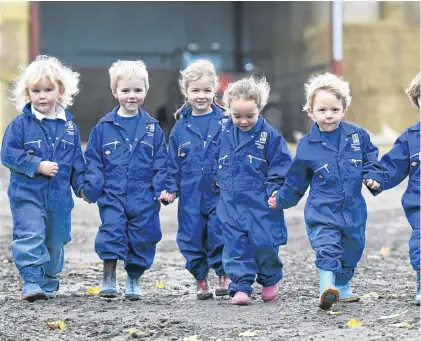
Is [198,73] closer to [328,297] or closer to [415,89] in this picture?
[415,89]

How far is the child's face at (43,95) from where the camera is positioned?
6.49m

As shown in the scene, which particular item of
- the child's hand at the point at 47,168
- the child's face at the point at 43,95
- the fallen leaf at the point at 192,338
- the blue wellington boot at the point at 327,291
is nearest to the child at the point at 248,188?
the blue wellington boot at the point at 327,291

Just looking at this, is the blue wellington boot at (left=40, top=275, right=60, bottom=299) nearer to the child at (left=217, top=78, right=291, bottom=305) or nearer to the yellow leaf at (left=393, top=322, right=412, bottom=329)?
the child at (left=217, top=78, right=291, bottom=305)

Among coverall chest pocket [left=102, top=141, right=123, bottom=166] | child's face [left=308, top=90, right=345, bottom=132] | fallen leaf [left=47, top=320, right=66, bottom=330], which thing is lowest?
fallen leaf [left=47, top=320, right=66, bottom=330]

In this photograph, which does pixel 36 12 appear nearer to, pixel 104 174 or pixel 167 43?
pixel 167 43

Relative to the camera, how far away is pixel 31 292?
6.37 meters

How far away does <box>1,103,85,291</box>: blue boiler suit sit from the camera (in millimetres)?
6379

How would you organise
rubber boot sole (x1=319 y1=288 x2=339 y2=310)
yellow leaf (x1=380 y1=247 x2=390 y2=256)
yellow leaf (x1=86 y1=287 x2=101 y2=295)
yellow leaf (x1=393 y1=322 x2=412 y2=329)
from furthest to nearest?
yellow leaf (x1=380 y1=247 x2=390 y2=256), yellow leaf (x1=86 y1=287 x2=101 y2=295), rubber boot sole (x1=319 y1=288 x2=339 y2=310), yellow leaf (x1=393 y1=322 x2=412 y2=329)

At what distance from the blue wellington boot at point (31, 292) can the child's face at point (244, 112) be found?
1.76 m

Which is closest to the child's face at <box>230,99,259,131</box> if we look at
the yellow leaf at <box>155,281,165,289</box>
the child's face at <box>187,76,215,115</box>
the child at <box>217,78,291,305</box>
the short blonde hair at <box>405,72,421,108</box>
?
the child at <box>217,78,291,305</box>

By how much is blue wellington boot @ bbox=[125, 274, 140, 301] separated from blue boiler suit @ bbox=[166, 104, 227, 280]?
15.4 inches

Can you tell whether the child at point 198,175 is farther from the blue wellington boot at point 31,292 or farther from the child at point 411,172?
the child at point 411,172

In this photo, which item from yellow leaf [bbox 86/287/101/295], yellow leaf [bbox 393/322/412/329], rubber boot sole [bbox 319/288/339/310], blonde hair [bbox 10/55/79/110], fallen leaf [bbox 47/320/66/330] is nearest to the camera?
yellow leaf [bbox 393/322/412/329]

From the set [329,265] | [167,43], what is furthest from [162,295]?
[167,43]
